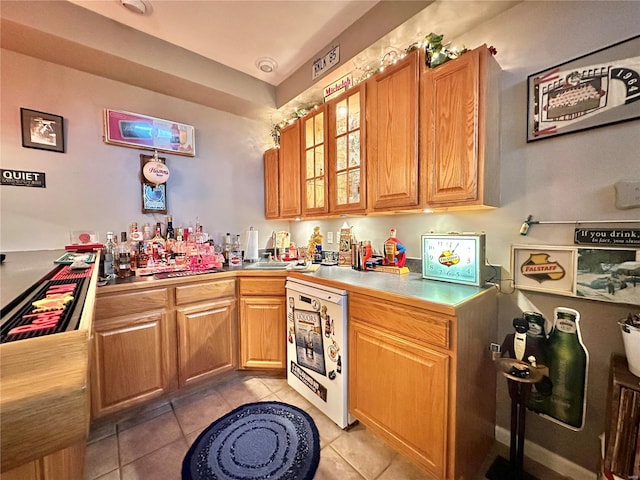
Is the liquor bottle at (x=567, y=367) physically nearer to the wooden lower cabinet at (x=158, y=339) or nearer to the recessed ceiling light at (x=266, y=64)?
the wooden lower cabinet at (x=158, y=339)

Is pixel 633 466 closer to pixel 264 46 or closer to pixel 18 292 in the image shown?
pixel 18 292

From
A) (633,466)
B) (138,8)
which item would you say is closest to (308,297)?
(633,466)

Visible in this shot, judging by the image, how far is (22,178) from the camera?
5.67 ft

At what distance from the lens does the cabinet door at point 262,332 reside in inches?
80.7

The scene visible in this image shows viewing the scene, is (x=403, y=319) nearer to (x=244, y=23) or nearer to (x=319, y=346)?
(x=319, y=346)

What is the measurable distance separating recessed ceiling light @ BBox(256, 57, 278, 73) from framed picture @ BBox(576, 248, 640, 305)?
2494 mm

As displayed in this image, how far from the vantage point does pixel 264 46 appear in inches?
78.1

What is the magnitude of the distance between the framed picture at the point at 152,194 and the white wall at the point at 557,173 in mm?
2469

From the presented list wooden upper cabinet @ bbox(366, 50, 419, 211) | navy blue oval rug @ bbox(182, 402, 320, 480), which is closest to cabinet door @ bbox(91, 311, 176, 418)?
navy blue oval rug @ bbox(182, 402, 320, 480)

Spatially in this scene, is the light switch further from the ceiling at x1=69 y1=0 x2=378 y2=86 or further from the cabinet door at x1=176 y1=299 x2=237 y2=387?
the cabinet door at x1=176 y1=299 x2=237 y2=387

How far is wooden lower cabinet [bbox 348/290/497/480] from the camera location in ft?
3.68

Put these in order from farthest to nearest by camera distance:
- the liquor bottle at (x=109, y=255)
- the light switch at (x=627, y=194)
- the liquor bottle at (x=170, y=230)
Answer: the liquor bottle at (x=170, y=230) < the liquor bottle at (x=109, y=255) < the light switch at (x=627, y=194)

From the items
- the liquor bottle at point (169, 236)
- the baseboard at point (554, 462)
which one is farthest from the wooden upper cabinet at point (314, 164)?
the baseboard at point (554, 462)

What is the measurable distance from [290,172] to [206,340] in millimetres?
1688
